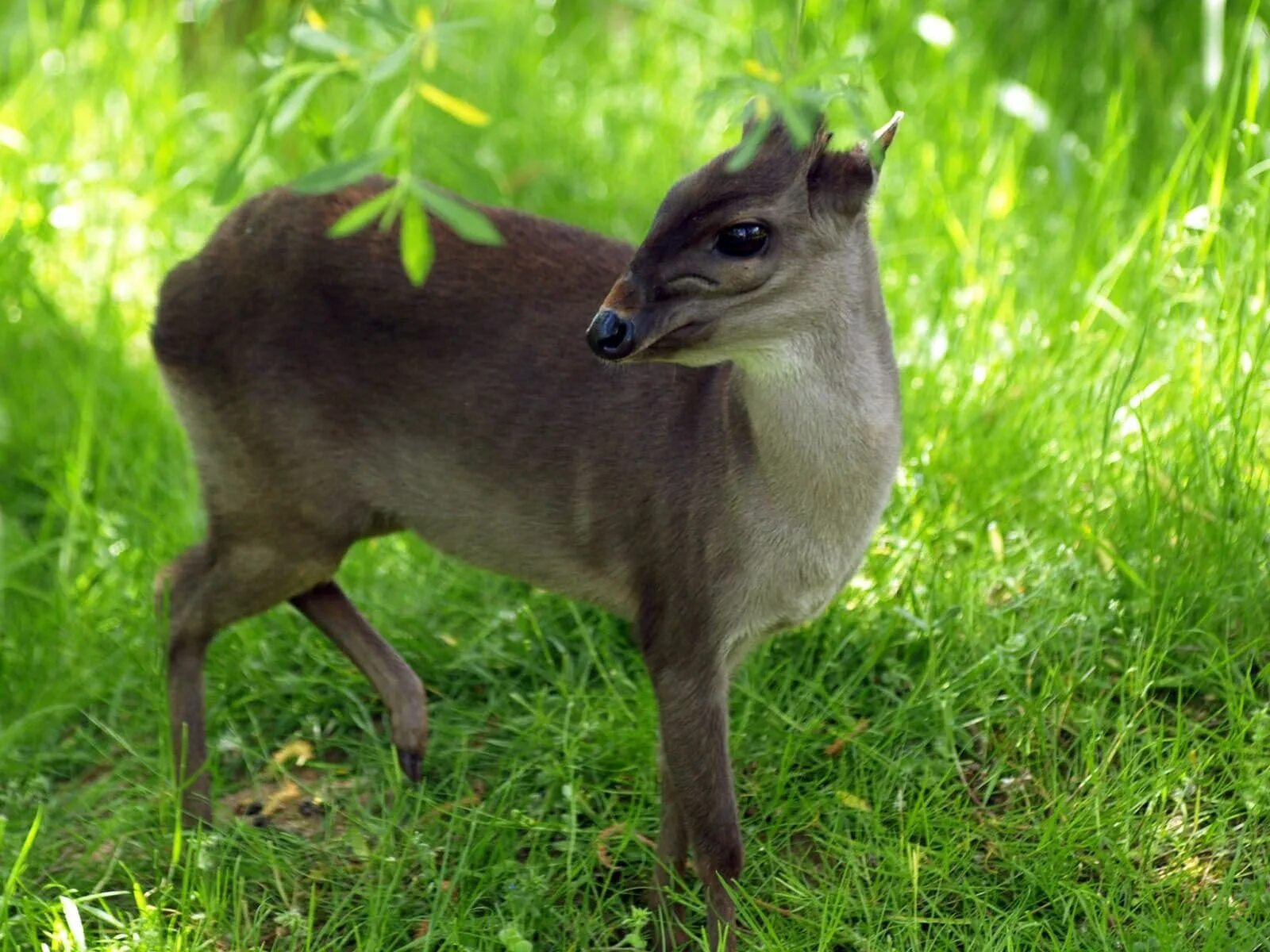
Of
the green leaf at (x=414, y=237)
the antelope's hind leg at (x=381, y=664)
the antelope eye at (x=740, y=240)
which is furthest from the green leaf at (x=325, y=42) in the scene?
the antelope's hind leg at (x=381, y=664)

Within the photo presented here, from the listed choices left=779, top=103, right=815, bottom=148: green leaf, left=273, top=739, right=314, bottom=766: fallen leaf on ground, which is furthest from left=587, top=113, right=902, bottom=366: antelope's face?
left=273, top=739, right=314, bottom=766: fallen leaf on ground

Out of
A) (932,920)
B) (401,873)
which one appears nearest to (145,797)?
(401,873)

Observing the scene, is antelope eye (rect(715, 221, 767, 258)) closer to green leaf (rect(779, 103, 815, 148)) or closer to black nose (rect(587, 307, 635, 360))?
black nose (rect(587, 307, 635, 360))

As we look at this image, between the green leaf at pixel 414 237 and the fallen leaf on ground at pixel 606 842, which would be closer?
the green leaf at pixel 414 237

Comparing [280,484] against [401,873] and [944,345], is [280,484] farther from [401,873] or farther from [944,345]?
[944,345]

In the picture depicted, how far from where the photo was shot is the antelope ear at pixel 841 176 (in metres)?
3.02

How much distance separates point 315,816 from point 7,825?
64 centimetres

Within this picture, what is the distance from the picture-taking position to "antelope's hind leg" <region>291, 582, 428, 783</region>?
12.5ft

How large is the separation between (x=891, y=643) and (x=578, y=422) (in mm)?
892

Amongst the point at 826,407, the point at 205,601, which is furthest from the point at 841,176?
the point at 205,601

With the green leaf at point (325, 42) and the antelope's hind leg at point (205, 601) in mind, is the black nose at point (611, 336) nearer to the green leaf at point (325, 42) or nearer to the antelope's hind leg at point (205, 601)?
the green leaf at point (325, 42)

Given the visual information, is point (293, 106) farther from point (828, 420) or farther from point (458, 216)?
point (828, 420)

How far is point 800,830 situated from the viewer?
11.6 ft

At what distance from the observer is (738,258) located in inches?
116
